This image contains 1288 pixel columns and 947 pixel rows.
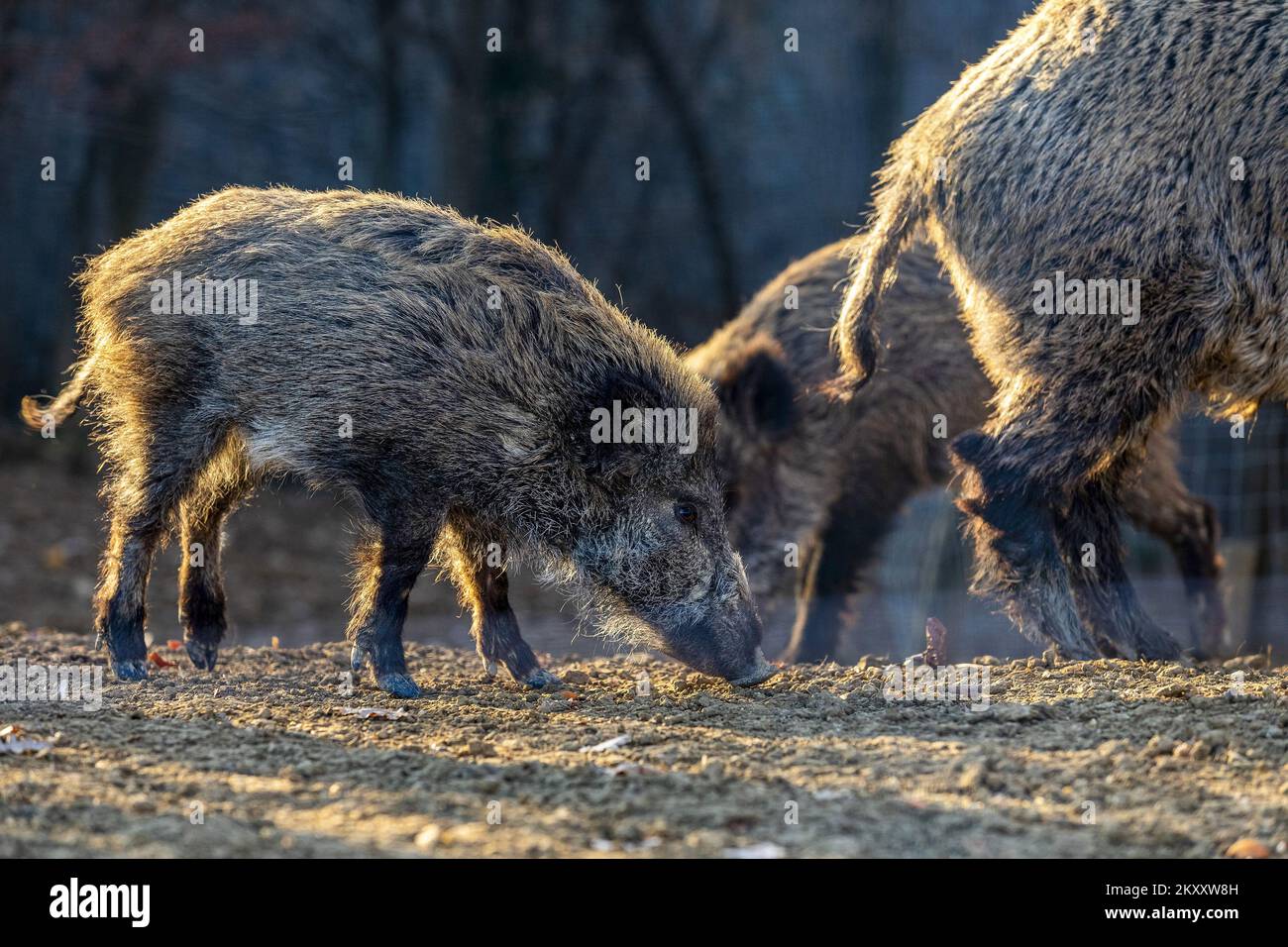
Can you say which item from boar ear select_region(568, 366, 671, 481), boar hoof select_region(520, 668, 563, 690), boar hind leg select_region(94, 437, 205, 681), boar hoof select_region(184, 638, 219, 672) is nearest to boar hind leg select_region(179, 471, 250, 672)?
boar hoof select_region(184, 638, 219, 672)

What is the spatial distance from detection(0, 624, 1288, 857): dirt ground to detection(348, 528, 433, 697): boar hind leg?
11 cm

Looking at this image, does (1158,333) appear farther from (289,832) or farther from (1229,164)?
(289,832)

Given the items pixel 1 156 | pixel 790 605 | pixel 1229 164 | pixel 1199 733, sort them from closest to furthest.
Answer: pixel 1199 733 < pixel 1229 164 < pixel 790 605 < pixel 1 156

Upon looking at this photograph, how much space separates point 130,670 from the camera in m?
4.76

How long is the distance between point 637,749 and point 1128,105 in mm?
2413

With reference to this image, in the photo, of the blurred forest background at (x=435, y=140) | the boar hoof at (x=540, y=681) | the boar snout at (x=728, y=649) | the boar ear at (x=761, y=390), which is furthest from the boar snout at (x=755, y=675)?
the blurred forest background at (x=435, y=140)

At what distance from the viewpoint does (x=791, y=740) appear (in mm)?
3754

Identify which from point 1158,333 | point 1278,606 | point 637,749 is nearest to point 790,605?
point 1278,606

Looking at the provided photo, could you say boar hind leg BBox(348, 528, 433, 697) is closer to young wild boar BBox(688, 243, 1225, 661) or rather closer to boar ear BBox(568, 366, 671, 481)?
boar ear BBox(568, 366, 671, 481)

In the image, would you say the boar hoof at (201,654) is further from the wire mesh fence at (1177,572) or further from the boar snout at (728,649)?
the wire mesh fence at (1177,572)

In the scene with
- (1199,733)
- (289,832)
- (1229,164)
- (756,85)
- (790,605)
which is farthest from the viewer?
(756,85)

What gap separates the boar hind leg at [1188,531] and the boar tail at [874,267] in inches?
54.6

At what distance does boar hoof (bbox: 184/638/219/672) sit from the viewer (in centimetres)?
503

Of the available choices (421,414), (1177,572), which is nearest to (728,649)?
(421,414)
